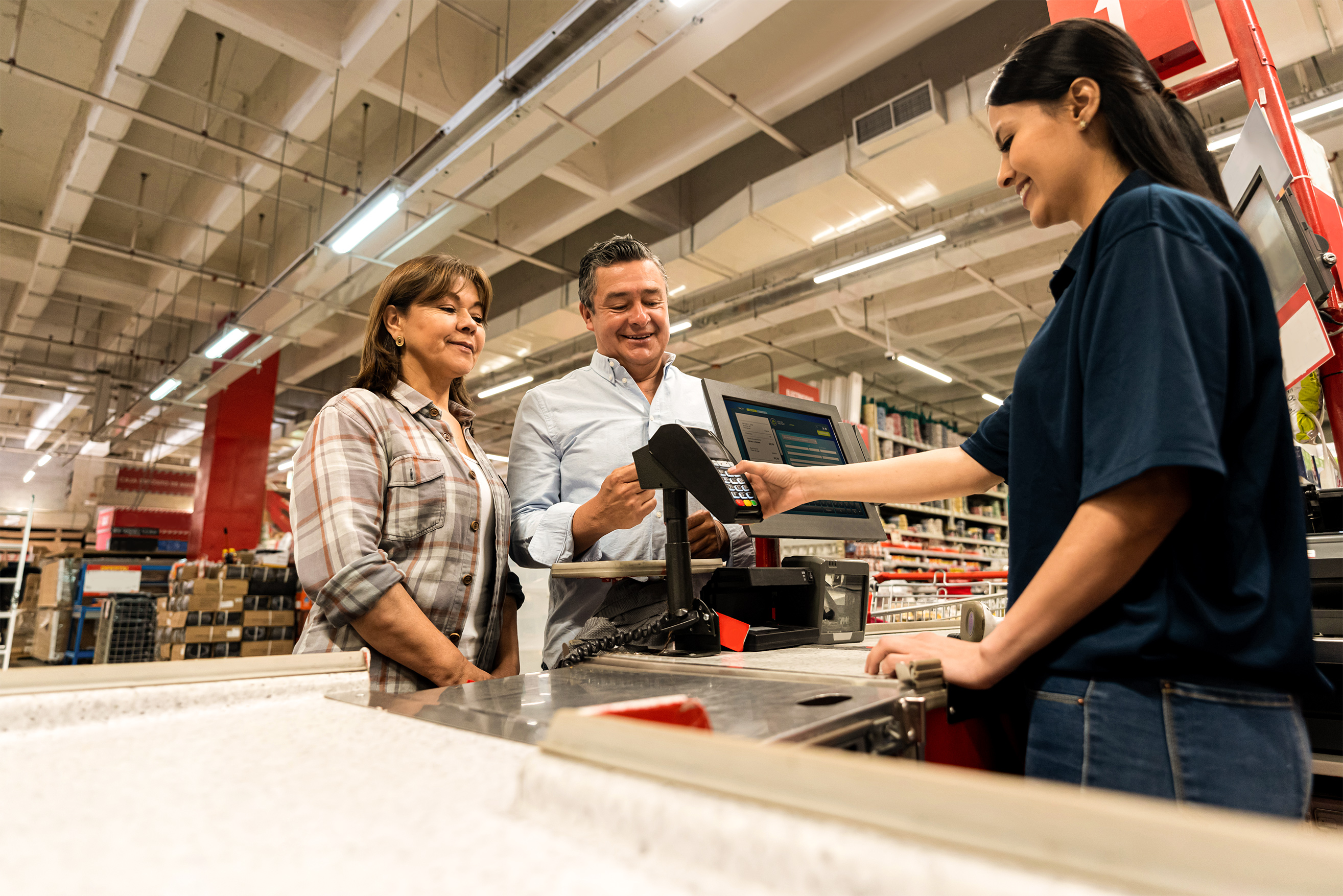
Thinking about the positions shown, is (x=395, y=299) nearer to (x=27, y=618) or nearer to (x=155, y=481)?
(x=27, y=618)

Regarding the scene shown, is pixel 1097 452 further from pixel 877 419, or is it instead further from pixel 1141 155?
pixel 877 419

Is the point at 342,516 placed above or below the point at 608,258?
below

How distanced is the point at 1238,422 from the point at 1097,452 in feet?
0.51

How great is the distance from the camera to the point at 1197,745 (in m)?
0.68

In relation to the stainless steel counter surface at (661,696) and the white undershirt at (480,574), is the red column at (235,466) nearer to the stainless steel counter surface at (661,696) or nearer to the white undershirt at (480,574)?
the white undershirt at (480,574)

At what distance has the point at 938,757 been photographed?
90 cm

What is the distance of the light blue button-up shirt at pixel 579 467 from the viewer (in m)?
1.55

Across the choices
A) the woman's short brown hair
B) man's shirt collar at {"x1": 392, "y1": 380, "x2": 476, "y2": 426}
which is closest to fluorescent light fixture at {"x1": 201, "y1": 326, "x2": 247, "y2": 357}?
the woman's short brown hair

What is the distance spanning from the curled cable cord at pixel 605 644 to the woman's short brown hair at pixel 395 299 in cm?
69

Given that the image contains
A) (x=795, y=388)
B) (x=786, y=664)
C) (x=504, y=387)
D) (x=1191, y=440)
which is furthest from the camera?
(x=504, y=387)

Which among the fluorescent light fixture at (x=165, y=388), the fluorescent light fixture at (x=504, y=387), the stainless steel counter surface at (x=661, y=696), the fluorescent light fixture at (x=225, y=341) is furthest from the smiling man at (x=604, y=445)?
the fluorescent light fixture at (x=165, y=388)

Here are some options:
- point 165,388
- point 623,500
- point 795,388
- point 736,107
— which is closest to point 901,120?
point 736,107

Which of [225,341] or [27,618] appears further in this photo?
[27,618]

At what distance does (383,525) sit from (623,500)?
442mm
